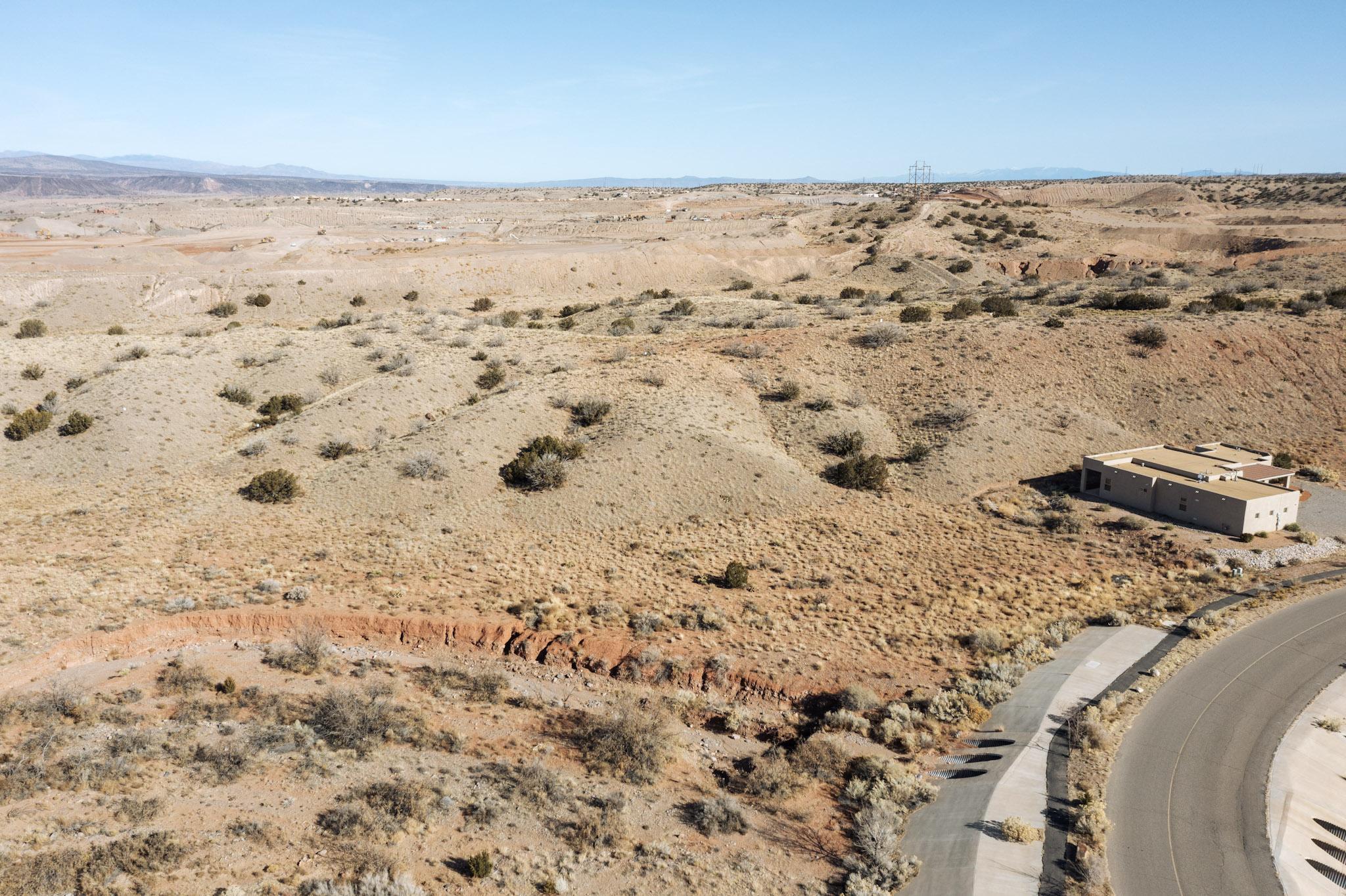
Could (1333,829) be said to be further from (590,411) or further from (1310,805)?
(590,411)

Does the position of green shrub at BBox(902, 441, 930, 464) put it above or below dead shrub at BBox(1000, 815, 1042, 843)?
above

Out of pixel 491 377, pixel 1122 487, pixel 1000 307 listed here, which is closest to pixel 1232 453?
→ pixel 1122 487

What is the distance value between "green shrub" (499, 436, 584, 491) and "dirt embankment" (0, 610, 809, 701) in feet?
30.6

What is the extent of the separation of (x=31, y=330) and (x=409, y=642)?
160 feet

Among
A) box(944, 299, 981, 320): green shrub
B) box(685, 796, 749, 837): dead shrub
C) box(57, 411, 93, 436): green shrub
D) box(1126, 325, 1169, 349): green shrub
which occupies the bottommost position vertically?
box(685, 796, 749, 837): dead shrub

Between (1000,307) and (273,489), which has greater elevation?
(1000,307)

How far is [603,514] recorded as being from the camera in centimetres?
2939

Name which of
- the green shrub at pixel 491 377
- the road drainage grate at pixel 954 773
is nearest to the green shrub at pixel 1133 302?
the green shrub at pixel 491 377

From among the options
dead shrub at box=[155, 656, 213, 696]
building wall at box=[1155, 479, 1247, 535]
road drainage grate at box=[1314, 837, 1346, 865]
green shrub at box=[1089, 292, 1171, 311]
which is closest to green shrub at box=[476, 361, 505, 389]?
dead shrub at box=[155, 656, 213, 696]

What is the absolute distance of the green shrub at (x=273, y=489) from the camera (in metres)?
30.1

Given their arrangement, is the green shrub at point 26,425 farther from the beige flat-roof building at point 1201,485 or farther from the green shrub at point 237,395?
the beige flat-roof building at point 1201,485

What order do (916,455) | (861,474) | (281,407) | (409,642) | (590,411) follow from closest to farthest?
(409,642) → (861,474) → (916,455) → (590,411) → (281,407)

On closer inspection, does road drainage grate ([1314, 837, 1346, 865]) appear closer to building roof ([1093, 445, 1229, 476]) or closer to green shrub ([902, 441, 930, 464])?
building roof ([1093, 445, 1229, 476])

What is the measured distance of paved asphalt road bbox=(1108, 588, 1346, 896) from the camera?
14.1 m
